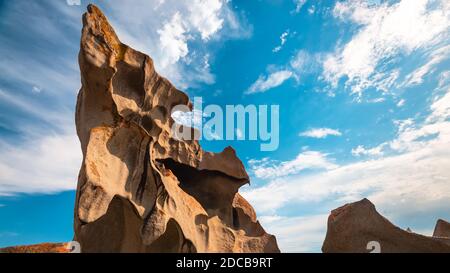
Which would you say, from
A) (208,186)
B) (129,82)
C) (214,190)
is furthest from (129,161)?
(214,190)

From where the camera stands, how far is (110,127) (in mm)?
12891

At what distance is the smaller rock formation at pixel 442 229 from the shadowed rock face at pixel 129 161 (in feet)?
33.1

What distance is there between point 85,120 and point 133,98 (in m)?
2.56

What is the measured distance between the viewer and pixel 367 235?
14.9 meters

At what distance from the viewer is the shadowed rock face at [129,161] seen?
459 inches

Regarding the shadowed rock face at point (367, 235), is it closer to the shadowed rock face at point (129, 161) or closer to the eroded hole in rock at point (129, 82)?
the shadowed rock face at point (129, 161)

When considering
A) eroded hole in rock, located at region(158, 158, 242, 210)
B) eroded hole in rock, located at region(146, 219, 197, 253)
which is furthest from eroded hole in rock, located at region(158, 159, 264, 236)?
eroded hole in rock, located at region(146, 219, 197, 253)

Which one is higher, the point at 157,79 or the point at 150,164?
the point at 157,79

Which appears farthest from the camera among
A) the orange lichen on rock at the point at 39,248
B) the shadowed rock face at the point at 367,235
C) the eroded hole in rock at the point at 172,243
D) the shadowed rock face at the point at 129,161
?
the orange lichen on rock at the point at 39,248

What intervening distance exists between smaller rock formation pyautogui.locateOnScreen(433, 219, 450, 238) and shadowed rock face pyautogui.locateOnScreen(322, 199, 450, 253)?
12.6 feet

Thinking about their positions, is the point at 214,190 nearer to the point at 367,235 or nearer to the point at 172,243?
the point at 172,243

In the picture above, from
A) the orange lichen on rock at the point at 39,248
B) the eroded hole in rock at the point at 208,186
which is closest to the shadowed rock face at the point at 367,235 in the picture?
the eroded hole in rock at the point at 208,186
